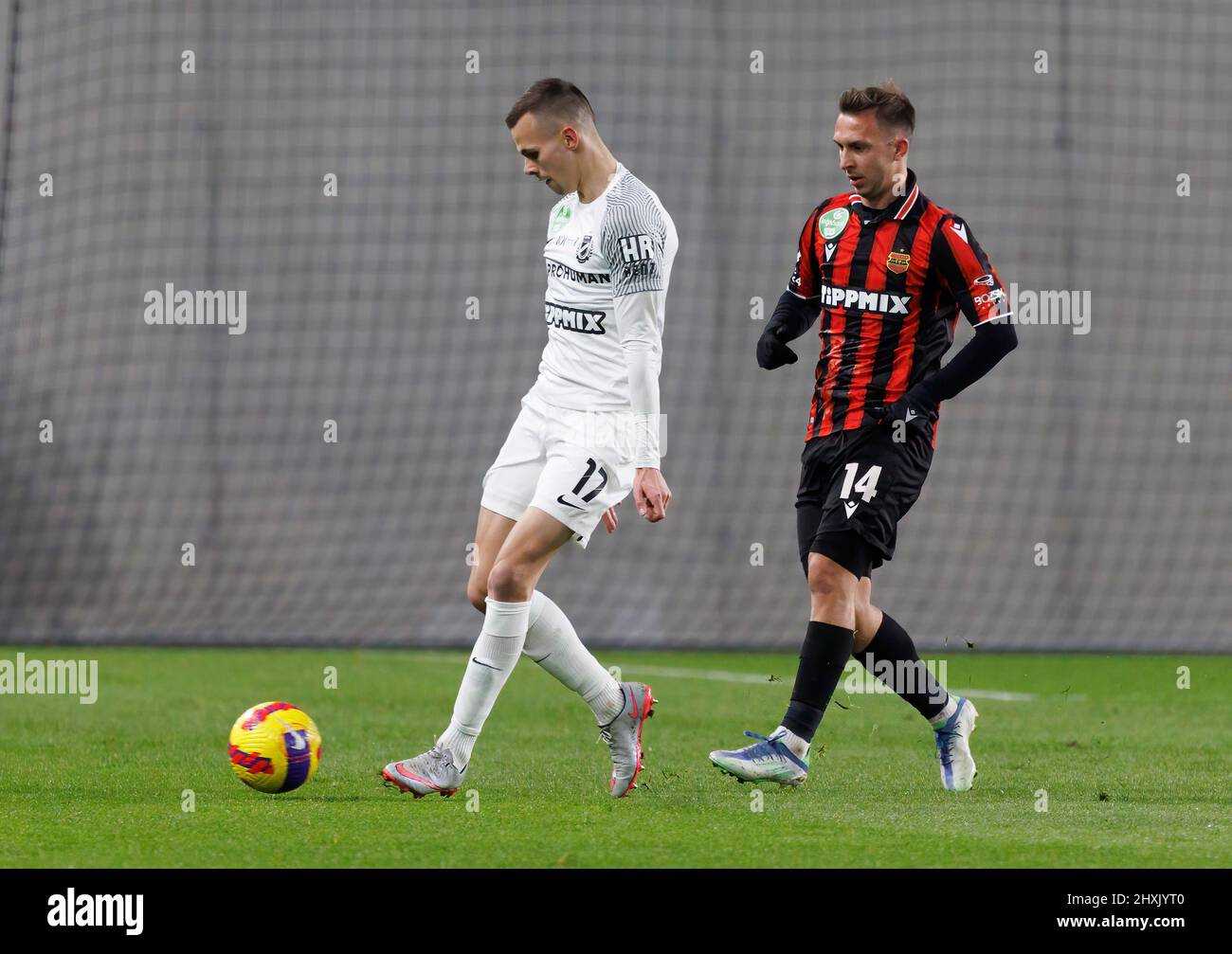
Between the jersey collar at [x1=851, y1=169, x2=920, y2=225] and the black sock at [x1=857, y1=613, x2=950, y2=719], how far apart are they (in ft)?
4.25

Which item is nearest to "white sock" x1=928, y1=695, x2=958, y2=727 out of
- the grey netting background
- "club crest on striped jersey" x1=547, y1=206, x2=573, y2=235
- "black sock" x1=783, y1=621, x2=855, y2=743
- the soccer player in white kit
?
"black sock" x1=783, y1=621, x2=855, y2=743

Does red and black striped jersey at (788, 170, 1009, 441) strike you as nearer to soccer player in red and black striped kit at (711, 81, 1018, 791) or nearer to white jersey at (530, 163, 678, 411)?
soccer player in red and black striped kit at (711, 81, 1018, 791)

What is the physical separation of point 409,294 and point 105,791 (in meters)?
7.84

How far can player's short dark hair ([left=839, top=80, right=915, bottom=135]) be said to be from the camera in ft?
17.8

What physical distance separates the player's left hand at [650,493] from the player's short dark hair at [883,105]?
4.52 ft

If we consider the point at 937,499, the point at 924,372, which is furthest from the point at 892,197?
the point at 937,499

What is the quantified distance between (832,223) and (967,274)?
1.71ft

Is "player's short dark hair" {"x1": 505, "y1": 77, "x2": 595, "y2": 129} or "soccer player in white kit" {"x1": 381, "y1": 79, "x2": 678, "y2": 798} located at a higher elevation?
"player's short dark hair" {"x1": 505, "y1": 77, "x2": 595, "y2": 129}

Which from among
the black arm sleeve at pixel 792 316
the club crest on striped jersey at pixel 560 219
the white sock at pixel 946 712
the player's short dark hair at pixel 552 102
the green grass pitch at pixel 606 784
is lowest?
the green grass pitch at pixel 606 784

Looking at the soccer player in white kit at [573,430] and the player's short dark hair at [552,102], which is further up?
the player's short dark hair at [552,102]

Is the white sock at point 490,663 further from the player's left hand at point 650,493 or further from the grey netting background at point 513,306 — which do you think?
the grey netting background at point 513,306

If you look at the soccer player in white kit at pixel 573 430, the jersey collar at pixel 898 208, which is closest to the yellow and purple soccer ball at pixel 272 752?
the soccer player in white kit at pixel 573 430

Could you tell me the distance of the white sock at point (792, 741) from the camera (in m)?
5.32

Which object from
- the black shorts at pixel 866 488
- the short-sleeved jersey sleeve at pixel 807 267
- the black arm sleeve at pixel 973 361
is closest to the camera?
the black arm sleeve at pixel 973 361
